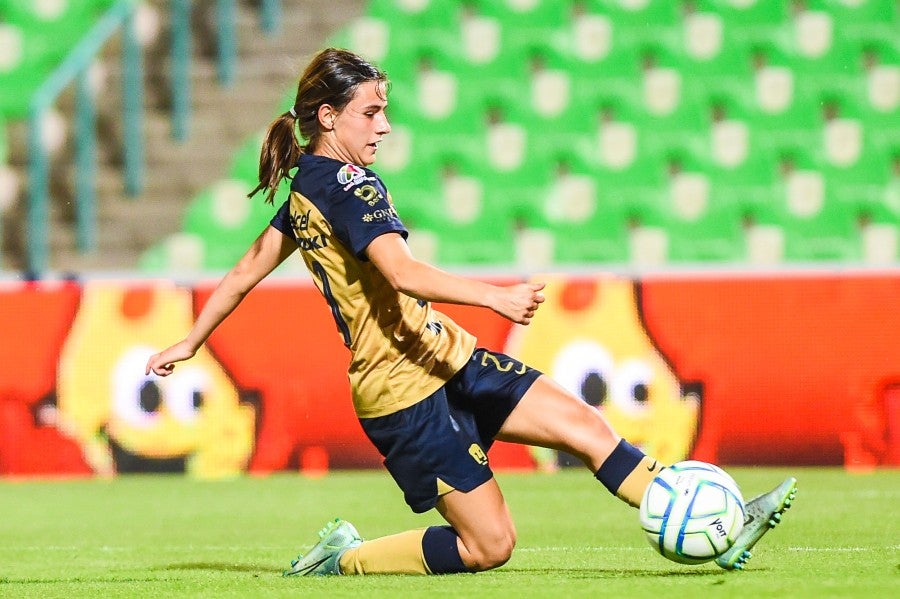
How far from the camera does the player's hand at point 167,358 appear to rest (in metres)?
4.52

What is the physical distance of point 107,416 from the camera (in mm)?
8234

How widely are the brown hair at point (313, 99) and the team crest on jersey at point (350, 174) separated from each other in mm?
189

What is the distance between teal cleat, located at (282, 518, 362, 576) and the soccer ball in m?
1.02

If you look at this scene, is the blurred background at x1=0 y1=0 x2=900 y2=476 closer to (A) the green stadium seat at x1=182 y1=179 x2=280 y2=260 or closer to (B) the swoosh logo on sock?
(A) the green stadium seat at x1=182 y1=179 x2=280 y2=260

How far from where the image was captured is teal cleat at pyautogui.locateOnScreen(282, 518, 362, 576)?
451 cm

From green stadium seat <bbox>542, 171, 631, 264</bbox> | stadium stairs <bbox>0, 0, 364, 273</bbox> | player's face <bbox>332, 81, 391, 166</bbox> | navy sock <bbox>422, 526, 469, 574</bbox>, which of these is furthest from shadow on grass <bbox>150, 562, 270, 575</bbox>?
stadium stairs <bbox>0, 0, 364, 273</bbox>

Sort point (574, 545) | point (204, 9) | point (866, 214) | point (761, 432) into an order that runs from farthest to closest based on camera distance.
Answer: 1. point (204, 9)
2. point (866, 214)
3. point (761, 432)
4. point (574, 545)

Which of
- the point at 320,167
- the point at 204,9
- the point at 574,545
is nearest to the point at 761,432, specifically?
the point at 574,545

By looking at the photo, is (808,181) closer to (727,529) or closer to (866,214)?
(866,214)

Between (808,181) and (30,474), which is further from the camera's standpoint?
(808,181)

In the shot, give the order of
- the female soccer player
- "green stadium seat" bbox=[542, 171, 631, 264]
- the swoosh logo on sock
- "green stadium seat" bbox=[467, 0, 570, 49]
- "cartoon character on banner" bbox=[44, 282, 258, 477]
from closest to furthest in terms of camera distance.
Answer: the female soccer player < the swoosh logo on sock < "cartoon character on banner" bbox=[44, 282, 258, 477] < "green stadium seat" bbox=[542, 171, 631, 264] < "green stadium seat" bbox=[467, 0, 570, 49]

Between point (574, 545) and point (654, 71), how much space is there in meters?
6.59

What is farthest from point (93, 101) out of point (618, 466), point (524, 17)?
point (618, 466)

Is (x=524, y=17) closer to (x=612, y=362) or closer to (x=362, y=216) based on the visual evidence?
(x=612, y=362)
